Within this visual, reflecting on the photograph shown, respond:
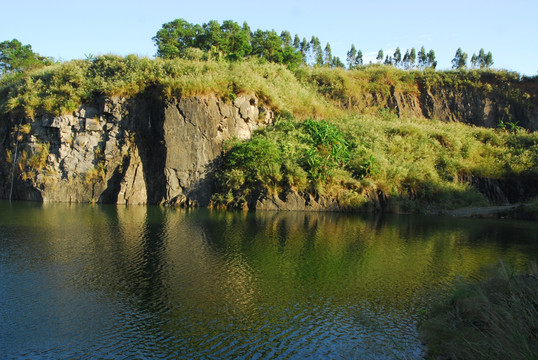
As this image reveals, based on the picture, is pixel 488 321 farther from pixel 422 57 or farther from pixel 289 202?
pixel 422 57

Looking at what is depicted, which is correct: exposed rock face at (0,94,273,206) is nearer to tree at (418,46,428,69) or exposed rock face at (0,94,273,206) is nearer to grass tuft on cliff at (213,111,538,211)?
grass tuft on cliff at (213,111,538,211)

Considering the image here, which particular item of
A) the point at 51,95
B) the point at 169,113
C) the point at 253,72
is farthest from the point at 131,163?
the point at 253,72

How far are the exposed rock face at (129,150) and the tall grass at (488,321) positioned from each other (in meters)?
28.4

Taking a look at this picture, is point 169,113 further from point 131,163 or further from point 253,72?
point 253,72

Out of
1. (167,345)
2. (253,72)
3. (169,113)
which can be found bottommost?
(167,345)

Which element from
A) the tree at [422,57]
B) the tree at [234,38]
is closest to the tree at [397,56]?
the tree at [422,57]

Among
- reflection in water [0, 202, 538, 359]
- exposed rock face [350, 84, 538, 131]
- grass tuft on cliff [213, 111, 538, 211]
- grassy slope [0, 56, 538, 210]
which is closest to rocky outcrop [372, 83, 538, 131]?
exposed rock face [350, 84, 538, 131]

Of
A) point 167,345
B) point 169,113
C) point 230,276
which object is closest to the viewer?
point 167,345

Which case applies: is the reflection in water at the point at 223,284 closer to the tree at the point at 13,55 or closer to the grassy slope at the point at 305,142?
the grassy slope at the point at 305,142

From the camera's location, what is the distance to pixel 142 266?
16328 mm

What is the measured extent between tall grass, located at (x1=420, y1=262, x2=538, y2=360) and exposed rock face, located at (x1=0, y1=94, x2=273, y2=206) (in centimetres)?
2841

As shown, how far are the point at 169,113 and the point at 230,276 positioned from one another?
25991mm

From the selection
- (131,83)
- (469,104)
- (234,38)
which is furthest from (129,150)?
(469,104)

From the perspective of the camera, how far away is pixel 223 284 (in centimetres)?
1448
